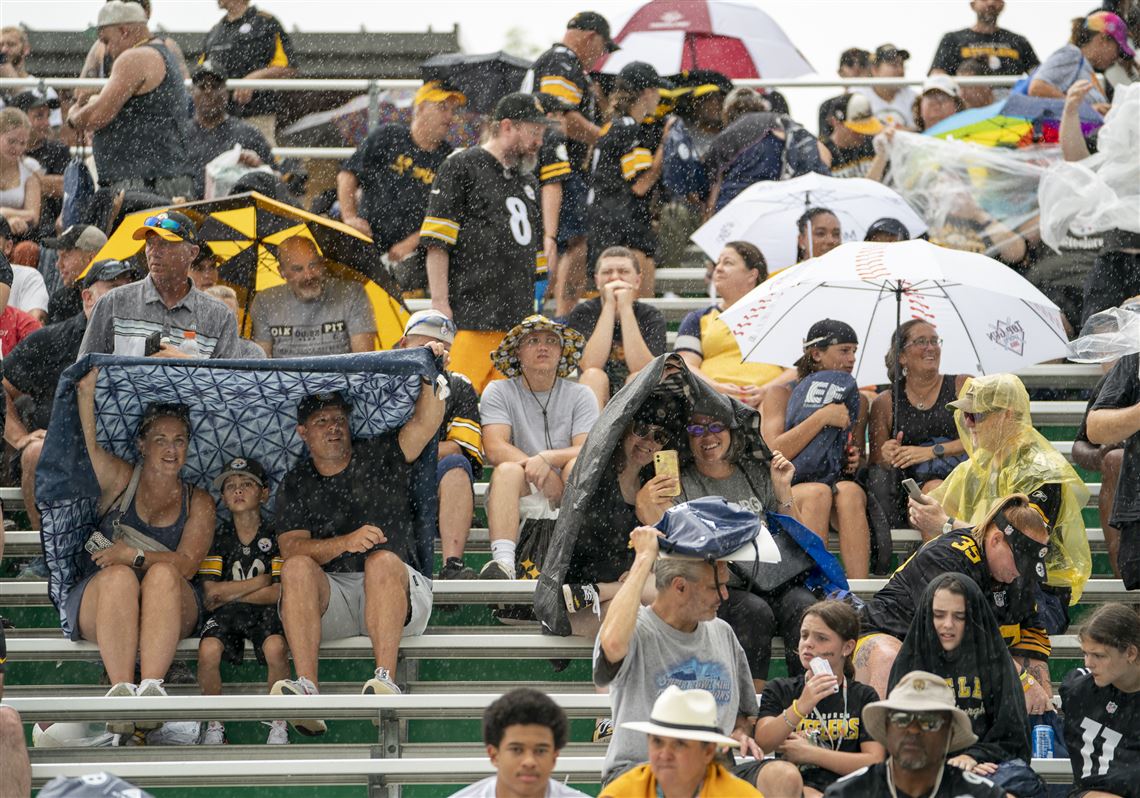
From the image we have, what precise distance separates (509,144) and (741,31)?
3451 millimetres

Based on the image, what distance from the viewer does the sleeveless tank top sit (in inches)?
378

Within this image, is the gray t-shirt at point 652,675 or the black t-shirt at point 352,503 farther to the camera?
the black t-shirt at point 352,503

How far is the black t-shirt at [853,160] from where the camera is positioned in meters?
11.2

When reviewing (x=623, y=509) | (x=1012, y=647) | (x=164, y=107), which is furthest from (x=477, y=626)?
(x=164, y=107)

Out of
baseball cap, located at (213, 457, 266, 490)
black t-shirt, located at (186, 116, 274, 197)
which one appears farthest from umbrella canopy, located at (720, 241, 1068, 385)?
black t-shirt, located at (186, 116, 274, 197)

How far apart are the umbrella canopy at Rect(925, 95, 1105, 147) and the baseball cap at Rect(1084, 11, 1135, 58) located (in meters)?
0.64

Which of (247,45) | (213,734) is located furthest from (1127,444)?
(247,45)

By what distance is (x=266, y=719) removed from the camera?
6340mm

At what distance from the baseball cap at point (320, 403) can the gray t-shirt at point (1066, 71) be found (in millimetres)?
5336

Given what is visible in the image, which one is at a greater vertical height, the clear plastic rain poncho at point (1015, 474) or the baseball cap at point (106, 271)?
the baseball cap at point (106, 271)

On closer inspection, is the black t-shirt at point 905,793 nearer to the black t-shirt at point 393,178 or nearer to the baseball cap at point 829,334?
the baseball cap at point 829,334

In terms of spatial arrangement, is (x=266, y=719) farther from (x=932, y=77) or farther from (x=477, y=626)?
(x=932, y=77)

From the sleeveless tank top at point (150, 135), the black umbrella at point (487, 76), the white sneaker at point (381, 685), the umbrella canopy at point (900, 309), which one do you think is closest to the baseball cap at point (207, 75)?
the sleeveless tank top at point (150, 135)

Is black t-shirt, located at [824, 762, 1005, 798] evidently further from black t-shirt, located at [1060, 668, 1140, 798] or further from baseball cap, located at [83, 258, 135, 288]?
baseball cap, located at [83, 258, 135, 288]
